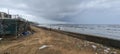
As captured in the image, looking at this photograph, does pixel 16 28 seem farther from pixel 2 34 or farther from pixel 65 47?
pixel 65 47

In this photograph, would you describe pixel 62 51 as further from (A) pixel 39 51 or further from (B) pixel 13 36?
(B) pixel 13 36

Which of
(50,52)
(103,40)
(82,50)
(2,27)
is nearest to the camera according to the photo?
(50,52)

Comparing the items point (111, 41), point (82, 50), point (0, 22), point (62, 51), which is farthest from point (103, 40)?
point (0, 22)

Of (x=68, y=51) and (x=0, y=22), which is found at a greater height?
(x=0, y=22)

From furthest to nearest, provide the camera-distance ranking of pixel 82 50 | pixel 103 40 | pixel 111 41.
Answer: pixel 103 40 < pixel 111 41 < pixel 82 50

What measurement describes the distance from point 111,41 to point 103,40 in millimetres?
1610

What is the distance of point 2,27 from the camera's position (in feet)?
72.6

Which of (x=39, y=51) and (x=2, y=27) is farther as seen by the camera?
(x=2, y=27)

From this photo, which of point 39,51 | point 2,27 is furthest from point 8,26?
point 39,51

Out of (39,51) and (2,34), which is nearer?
(39,51)

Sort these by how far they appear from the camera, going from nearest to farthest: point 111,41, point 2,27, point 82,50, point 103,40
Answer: point 82,50 → point 111,41 → point 103,40 → point 2,27

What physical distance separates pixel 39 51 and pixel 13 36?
11.8m

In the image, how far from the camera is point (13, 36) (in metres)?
23.0

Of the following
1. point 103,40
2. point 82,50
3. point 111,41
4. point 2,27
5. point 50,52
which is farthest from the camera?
point 2,27
